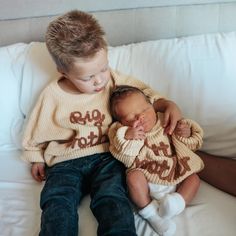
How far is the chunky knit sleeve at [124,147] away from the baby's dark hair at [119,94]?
0.07 m

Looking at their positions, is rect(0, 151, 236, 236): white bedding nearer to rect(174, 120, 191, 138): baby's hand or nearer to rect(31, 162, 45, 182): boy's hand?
rect(31, 162, 45, 182): boy's hand

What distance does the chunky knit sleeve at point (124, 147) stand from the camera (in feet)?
3.46

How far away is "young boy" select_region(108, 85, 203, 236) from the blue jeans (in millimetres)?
50

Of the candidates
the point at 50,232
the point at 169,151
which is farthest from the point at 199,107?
the point at 50,232

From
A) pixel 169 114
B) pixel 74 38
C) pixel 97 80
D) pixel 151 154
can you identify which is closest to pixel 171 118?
pixel 169 114

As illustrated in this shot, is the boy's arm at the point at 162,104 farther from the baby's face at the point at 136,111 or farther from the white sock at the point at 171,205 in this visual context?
the white sock at the point at 171,205

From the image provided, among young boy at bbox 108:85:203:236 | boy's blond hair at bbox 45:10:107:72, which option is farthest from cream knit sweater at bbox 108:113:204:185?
boy's blond hair at bbox 45:10:107:72

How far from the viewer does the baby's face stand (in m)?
1.09

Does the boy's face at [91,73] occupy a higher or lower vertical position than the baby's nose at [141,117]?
higher

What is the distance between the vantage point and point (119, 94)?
1.11 metres

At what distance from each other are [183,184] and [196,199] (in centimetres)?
6

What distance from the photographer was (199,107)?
1.18m

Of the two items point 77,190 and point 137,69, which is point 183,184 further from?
point 137,69

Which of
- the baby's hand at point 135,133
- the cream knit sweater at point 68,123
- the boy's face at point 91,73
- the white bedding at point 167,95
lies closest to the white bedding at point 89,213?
the white bedding at point 167,95
